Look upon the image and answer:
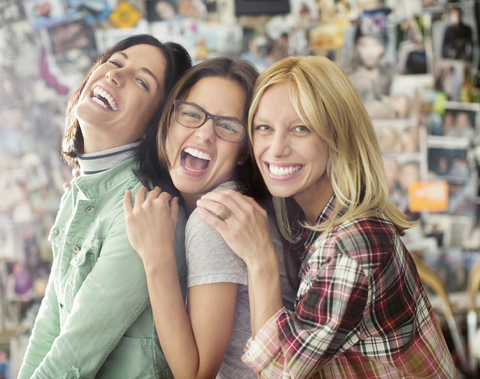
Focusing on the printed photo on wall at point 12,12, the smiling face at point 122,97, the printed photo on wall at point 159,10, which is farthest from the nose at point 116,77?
the printed photo on wall at point 12,12

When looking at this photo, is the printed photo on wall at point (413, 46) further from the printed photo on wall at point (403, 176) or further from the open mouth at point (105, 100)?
the open mouth at point (105, 100)

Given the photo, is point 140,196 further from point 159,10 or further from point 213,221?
point 159,10

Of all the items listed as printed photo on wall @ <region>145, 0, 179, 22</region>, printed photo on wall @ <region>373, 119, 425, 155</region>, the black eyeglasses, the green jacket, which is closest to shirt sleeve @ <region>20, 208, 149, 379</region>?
the green jacket

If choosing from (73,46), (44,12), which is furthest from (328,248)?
(44,12)

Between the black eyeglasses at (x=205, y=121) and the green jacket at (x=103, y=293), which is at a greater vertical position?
the black eyeglasses at (x=205, y=121)

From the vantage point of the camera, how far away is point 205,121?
0.59 metres

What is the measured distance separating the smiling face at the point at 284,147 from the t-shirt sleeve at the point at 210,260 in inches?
4.7

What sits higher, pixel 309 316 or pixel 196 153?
pixel 196 153

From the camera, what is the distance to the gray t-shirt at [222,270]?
561 millimetres

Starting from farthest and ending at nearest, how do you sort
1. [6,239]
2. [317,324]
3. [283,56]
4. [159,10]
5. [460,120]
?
[460,120], [6,239], [283,56], [159,10], [317,324]

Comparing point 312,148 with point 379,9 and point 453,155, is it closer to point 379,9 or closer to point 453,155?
point 379,9

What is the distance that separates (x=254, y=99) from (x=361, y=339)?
39cm

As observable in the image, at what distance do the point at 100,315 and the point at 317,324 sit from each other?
1.04 ft

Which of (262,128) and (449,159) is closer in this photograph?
(262,128)
